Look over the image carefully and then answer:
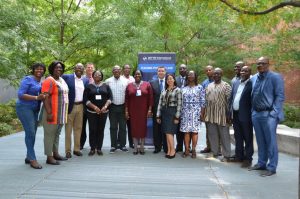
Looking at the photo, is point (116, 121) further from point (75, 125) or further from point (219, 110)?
point (219, 110)

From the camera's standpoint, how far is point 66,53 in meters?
16.4

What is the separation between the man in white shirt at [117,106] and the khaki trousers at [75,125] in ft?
2.70

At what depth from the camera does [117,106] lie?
9039 mm

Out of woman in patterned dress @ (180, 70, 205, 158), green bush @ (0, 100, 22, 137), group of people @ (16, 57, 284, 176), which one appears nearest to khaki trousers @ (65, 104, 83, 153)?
group of people @ (16, 57, 284, 176)

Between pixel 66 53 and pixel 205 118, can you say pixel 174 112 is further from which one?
pixel 66 53

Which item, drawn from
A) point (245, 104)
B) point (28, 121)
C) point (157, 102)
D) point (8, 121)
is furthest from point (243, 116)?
point (8, 121)

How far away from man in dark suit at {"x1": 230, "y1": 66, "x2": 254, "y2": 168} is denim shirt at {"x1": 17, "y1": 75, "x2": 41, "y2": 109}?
3.74 m

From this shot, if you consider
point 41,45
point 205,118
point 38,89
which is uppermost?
point 41,45

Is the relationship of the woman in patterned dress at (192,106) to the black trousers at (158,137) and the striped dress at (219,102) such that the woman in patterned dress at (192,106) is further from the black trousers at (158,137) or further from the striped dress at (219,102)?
the black trousers at (158,137)

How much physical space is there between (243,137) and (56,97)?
3.69 meters

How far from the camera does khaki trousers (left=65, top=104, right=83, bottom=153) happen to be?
27.5ft

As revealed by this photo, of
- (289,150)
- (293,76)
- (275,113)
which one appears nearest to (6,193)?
(275,113)

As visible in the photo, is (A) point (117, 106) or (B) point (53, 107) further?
(A) point (117, 106)

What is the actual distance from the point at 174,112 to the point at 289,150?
283cm
